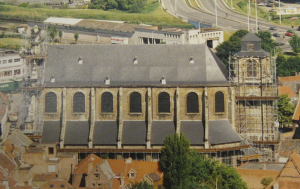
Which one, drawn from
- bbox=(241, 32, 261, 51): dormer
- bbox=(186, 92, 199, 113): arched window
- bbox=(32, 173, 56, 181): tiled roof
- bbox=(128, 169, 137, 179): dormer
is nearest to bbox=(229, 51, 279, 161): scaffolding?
bbox=(241, 32, 261, 51): dormer

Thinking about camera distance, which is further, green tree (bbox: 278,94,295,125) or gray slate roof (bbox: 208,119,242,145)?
green tree (bbox: 278,94,295,125)

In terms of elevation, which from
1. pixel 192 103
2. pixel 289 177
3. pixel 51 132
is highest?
pixel 192 103

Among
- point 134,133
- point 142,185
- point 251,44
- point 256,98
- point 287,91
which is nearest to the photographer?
point 142,185

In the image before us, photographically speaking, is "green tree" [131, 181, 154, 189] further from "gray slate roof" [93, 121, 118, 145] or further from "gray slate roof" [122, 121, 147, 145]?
"gray slate roof" [93, 121, 118, 145]

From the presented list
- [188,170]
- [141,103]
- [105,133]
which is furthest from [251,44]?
[188,170]

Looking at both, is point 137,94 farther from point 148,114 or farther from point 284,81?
point 284,81

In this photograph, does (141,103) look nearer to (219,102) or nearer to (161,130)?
(161,130)

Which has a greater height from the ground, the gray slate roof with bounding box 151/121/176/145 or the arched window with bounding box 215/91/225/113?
the arched window with bounding box 215/91/225/113
